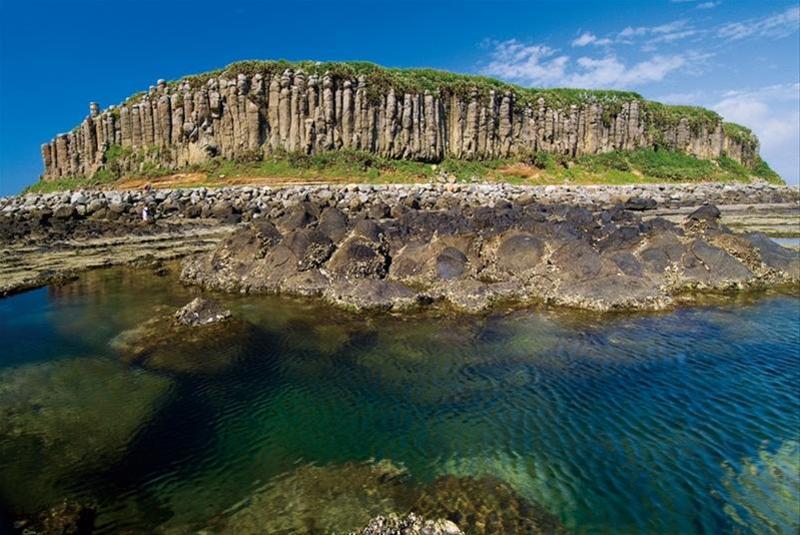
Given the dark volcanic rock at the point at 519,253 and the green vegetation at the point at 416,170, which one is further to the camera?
the green vegetation at the point at 416,170

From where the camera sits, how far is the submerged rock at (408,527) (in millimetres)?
6422

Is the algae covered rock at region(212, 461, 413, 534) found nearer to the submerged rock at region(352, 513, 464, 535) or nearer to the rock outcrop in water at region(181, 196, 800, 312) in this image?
the submerged rock at region(352, 513, 464, 535)

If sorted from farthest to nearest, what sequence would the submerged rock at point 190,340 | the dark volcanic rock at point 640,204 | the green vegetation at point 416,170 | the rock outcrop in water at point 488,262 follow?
the green vegetation at point 416,170 → the dark volcanic rock at point 640,204 → the rock outcrop in water at point 488,262 → the submerged rock at point 190,340

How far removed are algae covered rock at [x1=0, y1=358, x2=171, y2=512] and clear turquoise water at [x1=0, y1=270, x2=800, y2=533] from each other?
0.05 metres

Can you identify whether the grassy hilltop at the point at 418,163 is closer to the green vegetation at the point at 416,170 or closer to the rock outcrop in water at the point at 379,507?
the green vegetation at the point at 416,170

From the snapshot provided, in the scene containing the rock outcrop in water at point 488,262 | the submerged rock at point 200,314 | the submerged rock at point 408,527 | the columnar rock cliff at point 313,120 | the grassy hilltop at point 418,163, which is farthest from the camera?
the columnar rock cliff at point 313,120

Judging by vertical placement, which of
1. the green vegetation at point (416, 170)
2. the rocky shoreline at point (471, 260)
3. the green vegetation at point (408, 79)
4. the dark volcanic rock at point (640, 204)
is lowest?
the rocky shoreline at point (471, 260)

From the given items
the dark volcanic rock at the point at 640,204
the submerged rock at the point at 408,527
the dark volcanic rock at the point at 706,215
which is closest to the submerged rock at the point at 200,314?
the submerged rock at the point at 408,527

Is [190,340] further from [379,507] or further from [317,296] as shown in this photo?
[379,507]

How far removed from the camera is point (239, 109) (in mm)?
56406

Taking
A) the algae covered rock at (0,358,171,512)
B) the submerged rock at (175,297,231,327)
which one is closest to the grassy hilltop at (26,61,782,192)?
the submerged rock at (175,297,231,327)

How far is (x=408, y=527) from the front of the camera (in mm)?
6504

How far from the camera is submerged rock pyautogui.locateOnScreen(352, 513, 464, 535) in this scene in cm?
642

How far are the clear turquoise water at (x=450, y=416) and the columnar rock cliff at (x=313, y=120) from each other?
1815 inches
